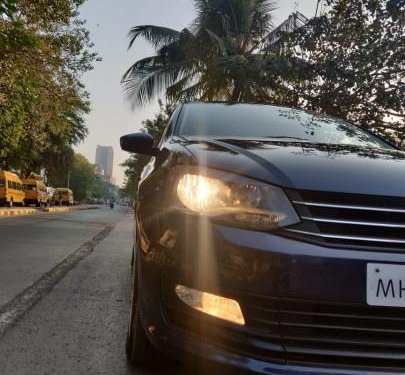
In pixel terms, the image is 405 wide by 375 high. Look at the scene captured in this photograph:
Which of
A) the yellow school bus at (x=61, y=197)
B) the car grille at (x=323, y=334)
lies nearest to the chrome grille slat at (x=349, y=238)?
the car grille at (x=323, y=334)

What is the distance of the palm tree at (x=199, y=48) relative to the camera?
19.8 metres

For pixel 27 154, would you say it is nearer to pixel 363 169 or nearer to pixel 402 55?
pixel 402 55

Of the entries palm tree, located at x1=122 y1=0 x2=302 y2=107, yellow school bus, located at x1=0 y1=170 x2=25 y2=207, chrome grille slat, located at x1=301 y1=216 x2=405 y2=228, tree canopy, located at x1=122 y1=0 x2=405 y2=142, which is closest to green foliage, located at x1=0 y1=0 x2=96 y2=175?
palm tree, located at x1=122 y1=0 x2=302 y2=107

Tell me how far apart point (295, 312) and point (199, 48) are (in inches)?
737

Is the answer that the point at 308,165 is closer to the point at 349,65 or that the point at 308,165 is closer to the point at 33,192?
the point at 349,65

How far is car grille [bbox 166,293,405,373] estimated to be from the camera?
84.0 inches

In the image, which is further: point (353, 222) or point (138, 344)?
point (138, 344)

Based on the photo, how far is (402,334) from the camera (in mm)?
2166

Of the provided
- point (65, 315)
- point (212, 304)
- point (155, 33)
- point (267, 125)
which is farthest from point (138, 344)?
point (155, 33)

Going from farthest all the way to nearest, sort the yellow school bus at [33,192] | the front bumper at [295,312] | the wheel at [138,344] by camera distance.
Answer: the yellow school bus at [33,192], the wheel at [138,344], the front bumper at [295,312]

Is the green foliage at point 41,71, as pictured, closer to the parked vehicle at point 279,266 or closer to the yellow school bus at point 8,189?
the parked vehicle at point 279,266

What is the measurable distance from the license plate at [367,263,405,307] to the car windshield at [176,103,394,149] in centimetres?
132

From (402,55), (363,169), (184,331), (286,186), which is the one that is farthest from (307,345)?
(402,55)

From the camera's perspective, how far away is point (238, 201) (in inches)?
91.3
